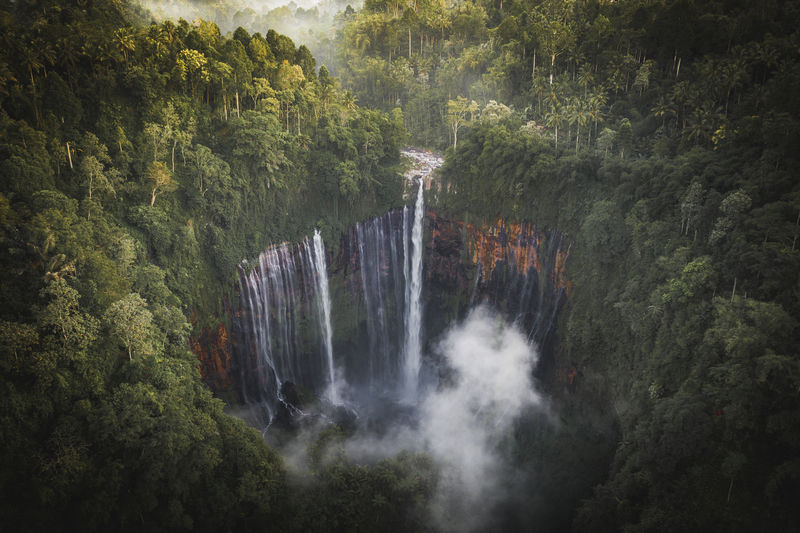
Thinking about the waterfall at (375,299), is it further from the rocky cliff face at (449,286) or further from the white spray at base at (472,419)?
the white spray at base at (472,419)

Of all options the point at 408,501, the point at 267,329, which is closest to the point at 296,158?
the point at 267,329

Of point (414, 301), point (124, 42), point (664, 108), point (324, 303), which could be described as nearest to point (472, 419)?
point (414, 301)

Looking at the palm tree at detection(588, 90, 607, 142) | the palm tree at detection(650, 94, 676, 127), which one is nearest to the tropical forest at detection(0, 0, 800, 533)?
the palm tree at detection(650, 94, 676, 127)

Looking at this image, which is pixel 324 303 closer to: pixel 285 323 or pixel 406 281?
pixel 285 323

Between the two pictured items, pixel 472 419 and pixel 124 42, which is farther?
pixel 472 419

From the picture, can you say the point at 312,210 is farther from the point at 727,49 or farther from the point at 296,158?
the point at 727,49

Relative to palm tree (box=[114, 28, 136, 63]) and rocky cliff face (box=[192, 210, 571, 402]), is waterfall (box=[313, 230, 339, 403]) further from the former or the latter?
palm tree (box=[114, 28, 136, 63])
